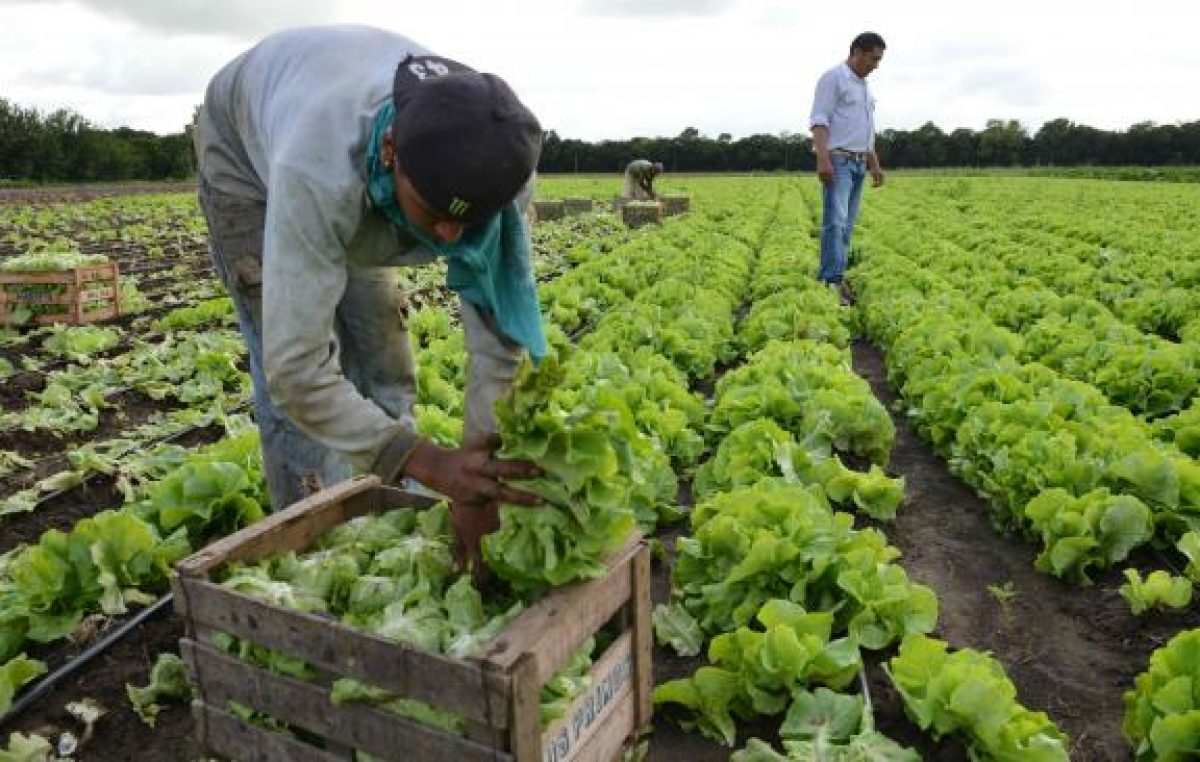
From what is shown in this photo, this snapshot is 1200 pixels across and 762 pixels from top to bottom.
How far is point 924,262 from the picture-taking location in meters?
13.8

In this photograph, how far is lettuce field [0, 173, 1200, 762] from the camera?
8.73ft

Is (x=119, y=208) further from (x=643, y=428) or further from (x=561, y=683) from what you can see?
(x=561, y=683)

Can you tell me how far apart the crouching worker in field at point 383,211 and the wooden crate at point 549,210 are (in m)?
21.3

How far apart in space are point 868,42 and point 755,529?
8.14m

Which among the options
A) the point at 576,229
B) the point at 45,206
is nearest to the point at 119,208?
the point at 45,206

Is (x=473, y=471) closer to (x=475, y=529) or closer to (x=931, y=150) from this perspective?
(x=475, y=529)

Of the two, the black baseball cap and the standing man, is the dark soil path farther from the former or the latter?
the standing man

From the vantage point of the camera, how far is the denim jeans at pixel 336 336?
354 cm

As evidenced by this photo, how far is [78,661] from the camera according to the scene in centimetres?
354

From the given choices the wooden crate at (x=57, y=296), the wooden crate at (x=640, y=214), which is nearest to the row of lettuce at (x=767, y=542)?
the wooden crate at (x=57, y=296)

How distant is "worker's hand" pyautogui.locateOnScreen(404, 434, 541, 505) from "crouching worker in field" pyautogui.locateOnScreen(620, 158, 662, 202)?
23.6 metres

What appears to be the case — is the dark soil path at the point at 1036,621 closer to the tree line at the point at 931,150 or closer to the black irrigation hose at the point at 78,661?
the black irrigation hose at the point at 78,661

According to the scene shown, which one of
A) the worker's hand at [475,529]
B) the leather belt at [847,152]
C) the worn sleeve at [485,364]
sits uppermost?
the leather belt at [847,152]

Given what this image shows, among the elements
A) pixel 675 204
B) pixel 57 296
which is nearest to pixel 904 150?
pixel 675 204
